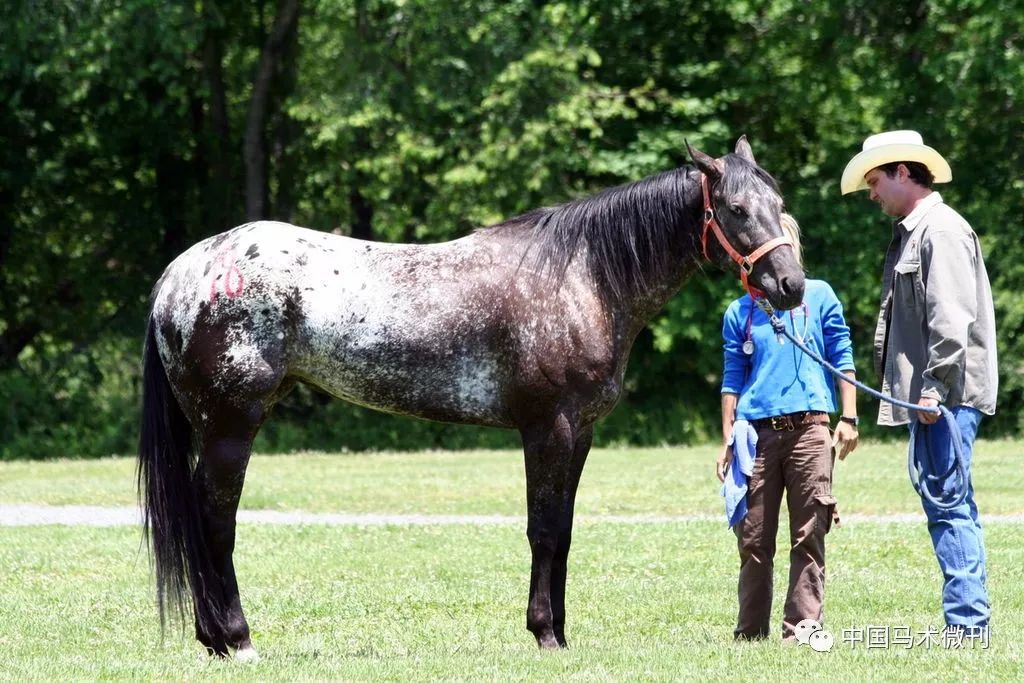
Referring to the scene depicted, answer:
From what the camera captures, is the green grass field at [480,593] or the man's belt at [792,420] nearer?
the green grass field at [480,593]

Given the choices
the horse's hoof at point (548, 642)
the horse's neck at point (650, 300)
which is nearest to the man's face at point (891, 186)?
the horse's neck at point (650, 300)

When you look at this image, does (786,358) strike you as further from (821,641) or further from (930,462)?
(821,641)

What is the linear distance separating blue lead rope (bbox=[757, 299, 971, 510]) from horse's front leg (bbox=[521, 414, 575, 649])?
110 cm

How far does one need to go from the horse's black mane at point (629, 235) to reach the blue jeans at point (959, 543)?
1.44 m

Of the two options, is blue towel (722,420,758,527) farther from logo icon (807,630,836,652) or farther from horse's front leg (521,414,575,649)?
horse's front leg (521,414,575,649)

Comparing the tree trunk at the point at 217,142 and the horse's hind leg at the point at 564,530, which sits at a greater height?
the tree trunk at the point at 217,142

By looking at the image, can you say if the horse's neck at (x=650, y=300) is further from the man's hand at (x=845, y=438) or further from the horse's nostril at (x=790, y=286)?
the man's hand at (x=845, y=438)

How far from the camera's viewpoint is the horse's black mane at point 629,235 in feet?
21.4

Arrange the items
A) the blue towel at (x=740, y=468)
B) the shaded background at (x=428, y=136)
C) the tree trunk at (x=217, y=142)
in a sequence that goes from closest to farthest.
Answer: the blue towel at (x=740, y=468) < the shaded background at (x=428, y=136) < the tree trunk at (x=217, y=142)

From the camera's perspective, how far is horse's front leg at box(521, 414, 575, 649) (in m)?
6.30

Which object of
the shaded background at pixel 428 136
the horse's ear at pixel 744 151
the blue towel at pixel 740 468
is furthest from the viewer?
the shaded background at pixel 428 136

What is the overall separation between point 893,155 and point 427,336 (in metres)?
2.29

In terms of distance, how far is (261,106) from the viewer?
898 inches

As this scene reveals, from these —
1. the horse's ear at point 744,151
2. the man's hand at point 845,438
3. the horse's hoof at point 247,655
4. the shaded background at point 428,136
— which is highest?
the shaded background at point 428,136
